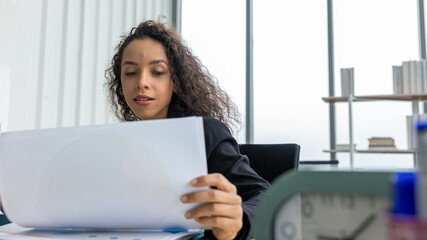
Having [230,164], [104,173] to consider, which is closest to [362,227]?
[104,173]

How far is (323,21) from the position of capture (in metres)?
3.49

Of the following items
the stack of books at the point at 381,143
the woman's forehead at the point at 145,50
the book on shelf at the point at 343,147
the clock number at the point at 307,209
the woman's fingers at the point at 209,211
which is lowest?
the woman's fingers at the point at 209,211

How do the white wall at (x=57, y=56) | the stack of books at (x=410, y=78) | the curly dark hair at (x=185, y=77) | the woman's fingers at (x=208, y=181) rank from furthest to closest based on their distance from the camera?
the stack of books at (x=410, y=78)
the white wall at (x=57, y=56)
the curly dark hair at (x=185, y=77)
the woman's fingers at (x=208, y=181)

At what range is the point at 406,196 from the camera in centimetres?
19

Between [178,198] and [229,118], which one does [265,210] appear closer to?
[178,198]

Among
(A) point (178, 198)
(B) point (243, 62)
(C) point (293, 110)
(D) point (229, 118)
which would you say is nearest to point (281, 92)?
(C) point (293, 110)

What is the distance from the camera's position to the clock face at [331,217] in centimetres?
28

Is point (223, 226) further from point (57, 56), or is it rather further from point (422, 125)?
point (57, 56)

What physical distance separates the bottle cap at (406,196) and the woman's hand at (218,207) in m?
0.32

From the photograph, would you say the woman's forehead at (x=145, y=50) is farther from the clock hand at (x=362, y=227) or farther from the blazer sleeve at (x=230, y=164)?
the clock hand at (x=362, y=227)

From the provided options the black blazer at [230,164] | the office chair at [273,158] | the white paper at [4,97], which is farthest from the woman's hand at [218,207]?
the white paper at [4,97]

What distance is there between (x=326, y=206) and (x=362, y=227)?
0.03 meters

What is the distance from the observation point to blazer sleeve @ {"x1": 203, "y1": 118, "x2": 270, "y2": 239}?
2.64 ft

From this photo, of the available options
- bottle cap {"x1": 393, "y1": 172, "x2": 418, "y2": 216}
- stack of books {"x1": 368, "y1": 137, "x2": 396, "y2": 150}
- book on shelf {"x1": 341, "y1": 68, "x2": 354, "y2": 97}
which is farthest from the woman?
stack of books {"x1": 368, "y1": 137, "x2": 396, "y2": 150}
